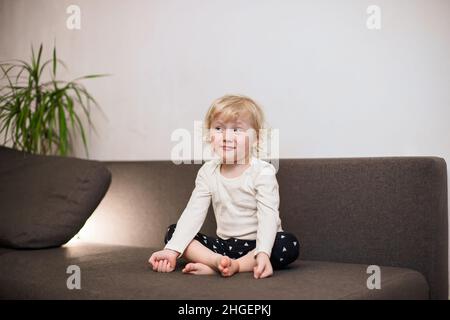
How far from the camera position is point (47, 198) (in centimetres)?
227

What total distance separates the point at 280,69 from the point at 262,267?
99 centimetres

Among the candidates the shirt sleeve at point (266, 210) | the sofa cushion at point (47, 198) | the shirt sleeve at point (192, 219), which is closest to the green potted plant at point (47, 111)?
the sofa cushion at point (47, 198)

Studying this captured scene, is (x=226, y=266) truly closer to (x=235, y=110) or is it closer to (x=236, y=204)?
(x=236, y=204)

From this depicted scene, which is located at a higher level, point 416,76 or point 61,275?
point 416,76

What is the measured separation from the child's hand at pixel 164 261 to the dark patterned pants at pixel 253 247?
0.39 ft

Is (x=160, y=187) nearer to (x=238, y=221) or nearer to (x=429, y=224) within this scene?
(x=238, y=221)

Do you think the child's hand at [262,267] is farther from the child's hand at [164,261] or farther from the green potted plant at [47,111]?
the green potted plant at [47,111]

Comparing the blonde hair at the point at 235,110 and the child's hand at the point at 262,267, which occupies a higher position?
the blonde hair at the point at 235,110

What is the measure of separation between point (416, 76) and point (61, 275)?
1320 millimetres

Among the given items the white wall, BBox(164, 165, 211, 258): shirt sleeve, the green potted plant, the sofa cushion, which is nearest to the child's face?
BBox(164, 165, 211, 258): shirt sleeve

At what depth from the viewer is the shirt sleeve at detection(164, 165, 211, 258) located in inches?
70.0

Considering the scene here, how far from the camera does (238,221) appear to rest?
183cm

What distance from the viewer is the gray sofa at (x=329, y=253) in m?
1.43

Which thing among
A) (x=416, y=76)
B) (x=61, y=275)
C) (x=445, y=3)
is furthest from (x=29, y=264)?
(x=445, y=3)
